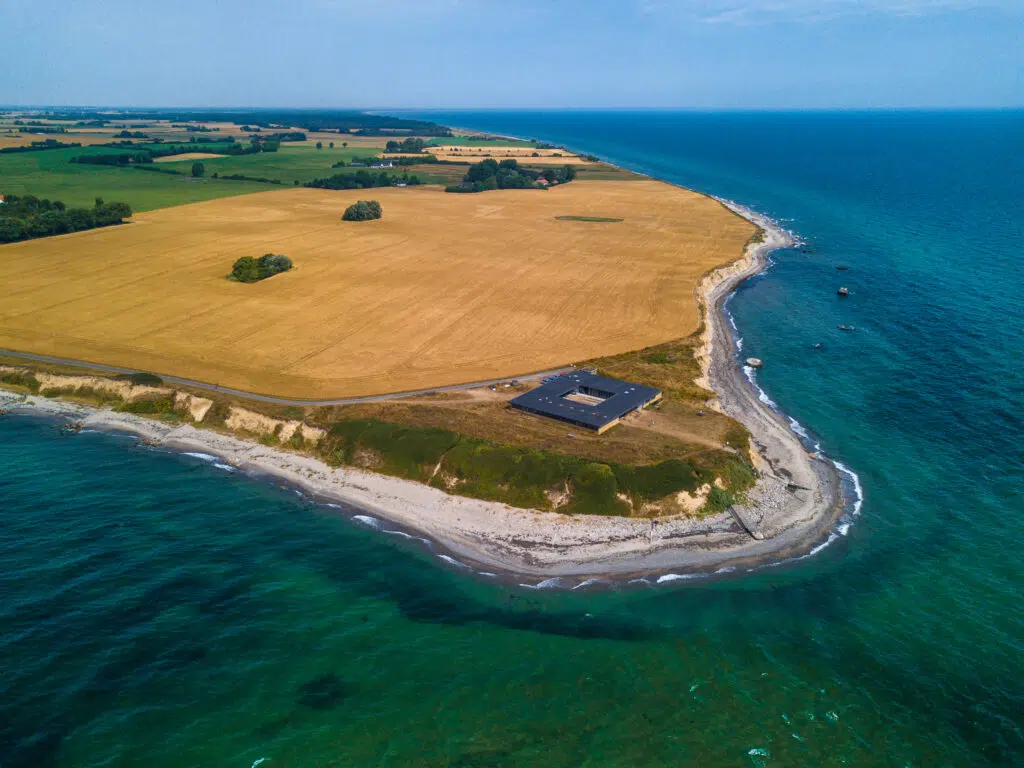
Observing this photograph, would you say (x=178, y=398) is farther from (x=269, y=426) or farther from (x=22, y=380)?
(x=22, y=380)

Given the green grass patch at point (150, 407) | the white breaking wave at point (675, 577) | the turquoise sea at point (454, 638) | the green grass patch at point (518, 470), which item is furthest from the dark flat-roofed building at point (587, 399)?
the green grass patch at point (150, 407)

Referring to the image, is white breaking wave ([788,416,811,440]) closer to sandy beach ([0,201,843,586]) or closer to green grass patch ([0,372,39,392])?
sandy beach ([0,201,843,586])

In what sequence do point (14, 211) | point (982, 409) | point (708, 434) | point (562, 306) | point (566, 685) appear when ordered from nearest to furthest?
point (566, 685)
point (708, 434)
point (982, 409)
point (562, 306)
point (14, 211)

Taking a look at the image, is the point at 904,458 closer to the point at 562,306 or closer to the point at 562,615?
the point at 562,615

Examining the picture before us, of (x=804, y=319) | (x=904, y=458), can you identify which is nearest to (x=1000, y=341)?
(x=804, y=319)

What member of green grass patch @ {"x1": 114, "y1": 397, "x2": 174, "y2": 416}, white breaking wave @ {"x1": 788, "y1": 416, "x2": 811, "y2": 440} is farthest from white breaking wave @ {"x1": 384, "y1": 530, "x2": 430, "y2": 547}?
white breaking wave @ {"x1": 788, "y1": 416, "x2": 811, "y2": 440}
